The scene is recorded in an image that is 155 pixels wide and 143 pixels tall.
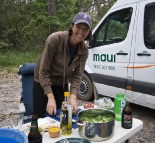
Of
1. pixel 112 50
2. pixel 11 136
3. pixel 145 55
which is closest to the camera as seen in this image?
pixel 11 136

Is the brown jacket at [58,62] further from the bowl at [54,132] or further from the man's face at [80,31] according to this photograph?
the bowl at [54,132]

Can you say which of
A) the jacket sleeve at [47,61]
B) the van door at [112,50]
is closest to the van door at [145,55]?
the van door at [112,50]

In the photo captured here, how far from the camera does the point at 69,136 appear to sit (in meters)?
1.58

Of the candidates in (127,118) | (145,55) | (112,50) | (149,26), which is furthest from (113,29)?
(127,118)

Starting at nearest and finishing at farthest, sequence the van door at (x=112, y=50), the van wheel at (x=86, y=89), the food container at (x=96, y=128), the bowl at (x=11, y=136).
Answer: the bowl at (x=11, y=136)
the food container at (x=96, y=128)
the van door at (x=112, y=50)
the van wheel at (x=86, y=89)

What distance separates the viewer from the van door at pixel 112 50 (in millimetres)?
3711

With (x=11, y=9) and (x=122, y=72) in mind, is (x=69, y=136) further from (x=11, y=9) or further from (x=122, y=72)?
(x=11, y=9)

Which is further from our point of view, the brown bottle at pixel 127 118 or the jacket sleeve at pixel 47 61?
the jacket sleeve at pixel 47 61

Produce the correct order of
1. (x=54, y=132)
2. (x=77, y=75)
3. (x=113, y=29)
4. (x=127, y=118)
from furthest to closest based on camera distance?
(x=113, y=29)
(x=77, y=75)
(x=127, y=118)
(x=54, y=132)

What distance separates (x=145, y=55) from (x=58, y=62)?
1.93 meters

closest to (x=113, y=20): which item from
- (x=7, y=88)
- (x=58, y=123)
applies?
(x=58, y=123)

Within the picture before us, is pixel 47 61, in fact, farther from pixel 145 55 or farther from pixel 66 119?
pixel 145 55

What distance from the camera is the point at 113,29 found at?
162 inches

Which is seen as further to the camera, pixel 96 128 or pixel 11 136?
pixel 96 128
